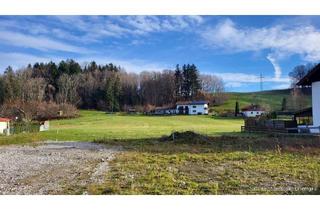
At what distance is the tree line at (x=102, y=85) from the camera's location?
3097cm

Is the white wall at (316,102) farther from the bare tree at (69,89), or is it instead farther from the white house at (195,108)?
the white house at (195,108)

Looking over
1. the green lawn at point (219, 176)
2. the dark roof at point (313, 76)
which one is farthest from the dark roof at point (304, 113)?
the green lawn at point (219, 176)

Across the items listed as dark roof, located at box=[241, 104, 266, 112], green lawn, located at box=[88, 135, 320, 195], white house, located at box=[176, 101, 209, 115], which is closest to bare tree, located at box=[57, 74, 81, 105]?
white house, located at box=[176, 101, 209, 115]

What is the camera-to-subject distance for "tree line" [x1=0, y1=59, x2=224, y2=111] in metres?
31.0

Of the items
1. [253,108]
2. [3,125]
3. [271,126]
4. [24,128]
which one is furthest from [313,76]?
[253,108]

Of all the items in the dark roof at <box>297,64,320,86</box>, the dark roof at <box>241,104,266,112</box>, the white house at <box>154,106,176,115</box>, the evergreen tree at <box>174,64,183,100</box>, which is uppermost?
the evergreen tree at <box>174,64,183,100</box>

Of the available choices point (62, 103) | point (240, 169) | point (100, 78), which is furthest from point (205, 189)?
point (100, 78)

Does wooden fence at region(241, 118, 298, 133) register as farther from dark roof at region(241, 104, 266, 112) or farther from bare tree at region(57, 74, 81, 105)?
dark roof at region(241, 104, 266, 112)

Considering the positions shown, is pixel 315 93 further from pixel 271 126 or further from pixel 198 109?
pixel 198 109

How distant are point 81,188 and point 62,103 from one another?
35.6 meters

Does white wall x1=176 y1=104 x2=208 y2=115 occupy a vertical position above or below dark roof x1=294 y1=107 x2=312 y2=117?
above

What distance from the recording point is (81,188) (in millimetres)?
7480
